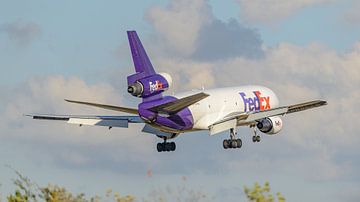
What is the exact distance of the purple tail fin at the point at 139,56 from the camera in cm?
7540

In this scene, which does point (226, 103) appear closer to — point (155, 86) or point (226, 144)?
point (226, 144)

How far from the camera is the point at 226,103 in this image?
279 ft

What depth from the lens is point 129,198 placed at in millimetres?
23609

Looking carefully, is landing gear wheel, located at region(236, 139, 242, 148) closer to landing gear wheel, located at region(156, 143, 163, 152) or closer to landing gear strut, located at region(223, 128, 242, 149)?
landing gear strut, located at region(223, 128, 242, 149)

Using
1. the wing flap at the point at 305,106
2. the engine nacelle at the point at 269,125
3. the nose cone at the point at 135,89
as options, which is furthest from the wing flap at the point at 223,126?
the nose cone at the point at 135,89

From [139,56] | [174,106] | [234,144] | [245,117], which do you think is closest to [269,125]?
[245,117]

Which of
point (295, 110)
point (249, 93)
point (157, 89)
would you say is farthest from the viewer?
point (249, 93)

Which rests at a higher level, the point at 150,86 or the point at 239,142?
the point at 150,86

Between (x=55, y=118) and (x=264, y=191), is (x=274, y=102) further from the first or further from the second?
(x=264, y=191)

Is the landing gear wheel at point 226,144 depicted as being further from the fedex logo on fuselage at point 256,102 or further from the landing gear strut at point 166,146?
the fedex logo on fuselage at point 256,102

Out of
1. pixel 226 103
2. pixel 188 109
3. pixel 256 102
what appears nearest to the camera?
pixel 188 109

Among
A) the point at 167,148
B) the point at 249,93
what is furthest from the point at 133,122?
the point at 249,93

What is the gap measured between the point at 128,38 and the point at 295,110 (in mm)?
15152

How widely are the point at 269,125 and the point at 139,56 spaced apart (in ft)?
49.4
